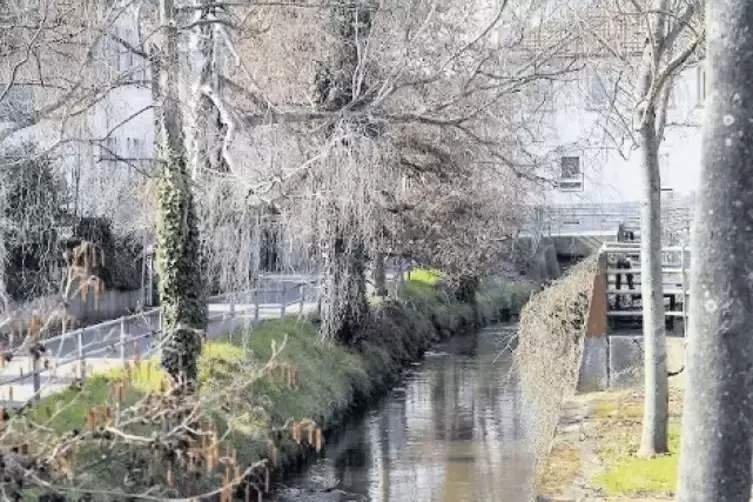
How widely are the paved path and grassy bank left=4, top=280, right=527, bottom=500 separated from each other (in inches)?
14.7

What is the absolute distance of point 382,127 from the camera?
1992cm

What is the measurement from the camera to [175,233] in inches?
658

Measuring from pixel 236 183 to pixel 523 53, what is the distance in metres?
6.24

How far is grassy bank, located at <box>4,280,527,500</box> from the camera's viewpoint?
5855mm

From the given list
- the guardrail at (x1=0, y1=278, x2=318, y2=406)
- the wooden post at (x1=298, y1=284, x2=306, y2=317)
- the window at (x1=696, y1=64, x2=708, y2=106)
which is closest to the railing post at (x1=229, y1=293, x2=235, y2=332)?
the guardrail at (x1=0, y1=278, x2=318, y2=406)

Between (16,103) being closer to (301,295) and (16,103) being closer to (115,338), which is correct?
(115,338)

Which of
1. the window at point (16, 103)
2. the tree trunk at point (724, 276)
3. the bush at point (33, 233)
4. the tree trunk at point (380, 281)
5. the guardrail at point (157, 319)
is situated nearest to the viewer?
the tree trunk at point (724, 276)

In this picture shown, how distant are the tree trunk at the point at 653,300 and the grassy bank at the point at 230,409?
3.55 meters

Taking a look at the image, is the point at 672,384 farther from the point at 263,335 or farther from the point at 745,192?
the point at 745,192

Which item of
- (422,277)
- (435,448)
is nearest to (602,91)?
(435,448)

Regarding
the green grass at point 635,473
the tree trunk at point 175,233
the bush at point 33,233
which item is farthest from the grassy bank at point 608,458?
the bush at point 33,233

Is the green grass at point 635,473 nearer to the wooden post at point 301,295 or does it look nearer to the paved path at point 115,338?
the paved path at point 115,338

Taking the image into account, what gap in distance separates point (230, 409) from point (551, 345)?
893 centimetres

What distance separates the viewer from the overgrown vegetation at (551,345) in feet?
53.3
